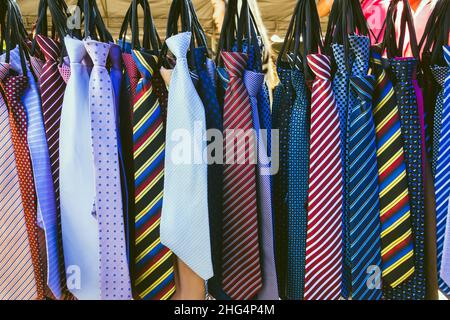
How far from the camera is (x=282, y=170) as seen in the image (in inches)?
33.8

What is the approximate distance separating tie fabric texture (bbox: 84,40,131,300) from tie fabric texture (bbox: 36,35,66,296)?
0.28 ft

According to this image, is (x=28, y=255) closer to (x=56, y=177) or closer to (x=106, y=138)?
(x=56, y=177)

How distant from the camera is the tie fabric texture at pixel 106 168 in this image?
751 mm

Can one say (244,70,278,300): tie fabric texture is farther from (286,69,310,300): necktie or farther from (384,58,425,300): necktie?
(384,58,425,300): necktie

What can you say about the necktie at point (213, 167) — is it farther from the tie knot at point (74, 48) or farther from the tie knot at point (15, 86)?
the tie knot at point (15, 86)

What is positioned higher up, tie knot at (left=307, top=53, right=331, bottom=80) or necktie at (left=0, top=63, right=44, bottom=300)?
tie knot at (left=307, top=53, right=331, bottom=80)

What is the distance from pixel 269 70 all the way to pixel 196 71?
0.34 meters

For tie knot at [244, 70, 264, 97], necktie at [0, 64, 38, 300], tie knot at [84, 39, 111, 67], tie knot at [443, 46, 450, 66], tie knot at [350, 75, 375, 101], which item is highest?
tie knot at [84, 39, 111, 67]

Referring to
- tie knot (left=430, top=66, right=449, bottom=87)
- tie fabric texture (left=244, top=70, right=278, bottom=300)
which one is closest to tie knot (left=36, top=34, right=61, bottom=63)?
tie fabric texture (left=244, top=70, right=278, bottom=300)

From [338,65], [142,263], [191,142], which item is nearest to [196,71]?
[191,142]

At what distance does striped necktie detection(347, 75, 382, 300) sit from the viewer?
30.2 inches

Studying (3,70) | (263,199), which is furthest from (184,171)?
(3,70)

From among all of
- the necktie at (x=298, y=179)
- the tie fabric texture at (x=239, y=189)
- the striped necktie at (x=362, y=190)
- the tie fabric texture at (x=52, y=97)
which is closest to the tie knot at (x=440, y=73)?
the striped necktie at (x=362, y=190)

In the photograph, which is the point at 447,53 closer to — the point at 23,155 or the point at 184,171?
the point at 184,171
